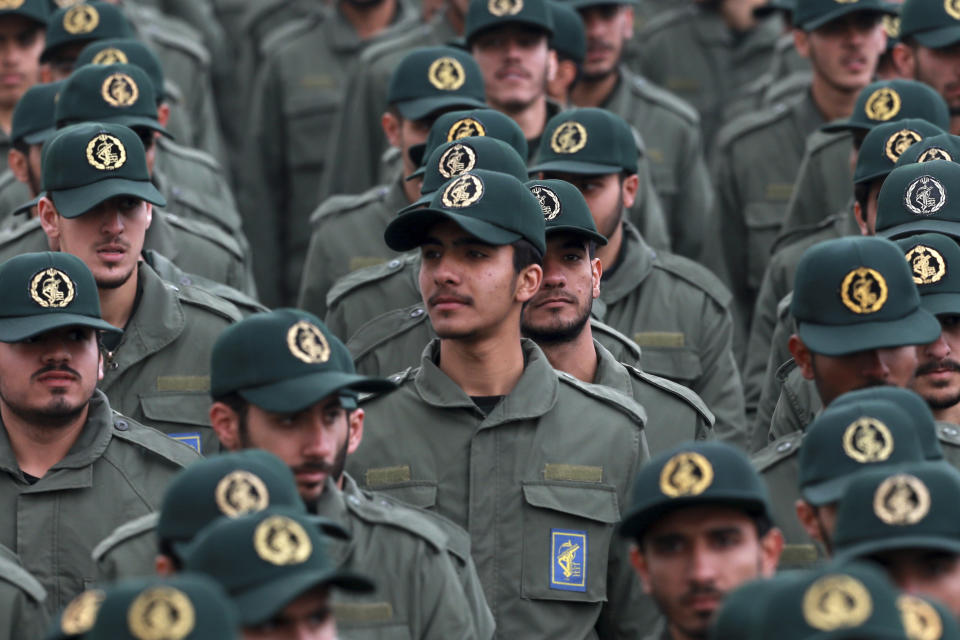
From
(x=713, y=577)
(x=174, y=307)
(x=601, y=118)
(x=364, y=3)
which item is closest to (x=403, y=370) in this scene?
(x=174, y=307)

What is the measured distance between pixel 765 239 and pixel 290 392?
5.79 m

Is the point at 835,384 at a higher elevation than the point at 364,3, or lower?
lower

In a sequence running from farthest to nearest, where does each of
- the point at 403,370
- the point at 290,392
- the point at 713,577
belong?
1. the point at 403,370
2. the point at 290,392
3. the point at 713,577

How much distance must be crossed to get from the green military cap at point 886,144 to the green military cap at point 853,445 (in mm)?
3040

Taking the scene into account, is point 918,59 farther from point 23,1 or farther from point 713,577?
point 713,577

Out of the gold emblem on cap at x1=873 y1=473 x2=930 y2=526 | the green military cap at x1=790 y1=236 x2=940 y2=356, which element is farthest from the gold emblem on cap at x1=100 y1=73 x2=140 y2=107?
the gold emblem on cap at x1=873 y1=473 x2=930 y2=526

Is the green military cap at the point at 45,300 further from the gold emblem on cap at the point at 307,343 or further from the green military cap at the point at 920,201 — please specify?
the green military cap at the point at 920,201

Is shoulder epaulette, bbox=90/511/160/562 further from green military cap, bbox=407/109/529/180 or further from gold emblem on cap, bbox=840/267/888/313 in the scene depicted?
green military cap, bbox=407/109/529/180

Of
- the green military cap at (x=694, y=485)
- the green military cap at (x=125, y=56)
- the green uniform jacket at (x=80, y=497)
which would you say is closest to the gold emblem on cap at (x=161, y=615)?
the green military cap at (x=694, y=485)

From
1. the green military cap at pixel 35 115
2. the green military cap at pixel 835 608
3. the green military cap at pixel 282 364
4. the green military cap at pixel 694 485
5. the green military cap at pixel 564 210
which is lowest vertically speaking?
the green military cap at pixel 835 608

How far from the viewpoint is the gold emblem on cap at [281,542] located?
251 inches

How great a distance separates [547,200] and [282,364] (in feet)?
6.79

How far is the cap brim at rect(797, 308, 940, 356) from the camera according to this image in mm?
8406

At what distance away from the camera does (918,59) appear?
12078mm
